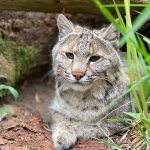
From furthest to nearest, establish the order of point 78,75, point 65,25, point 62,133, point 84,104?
point 65,25 < point 84,104 < point 62,133 < point 78,75

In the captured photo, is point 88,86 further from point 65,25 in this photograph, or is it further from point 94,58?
point 65,25

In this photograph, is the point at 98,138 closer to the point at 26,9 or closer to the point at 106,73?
the point at 106,73

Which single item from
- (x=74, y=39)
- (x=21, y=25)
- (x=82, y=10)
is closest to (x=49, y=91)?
(x=21, y=25)

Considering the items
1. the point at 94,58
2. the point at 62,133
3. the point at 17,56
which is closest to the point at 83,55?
the point at 94,58

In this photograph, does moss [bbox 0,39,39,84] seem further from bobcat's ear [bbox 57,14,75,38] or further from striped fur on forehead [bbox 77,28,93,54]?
striped fur on forehead [bbox 77,28,93,54]

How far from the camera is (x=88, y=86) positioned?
3744 mm

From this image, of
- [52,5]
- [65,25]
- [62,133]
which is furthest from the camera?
[52,5]

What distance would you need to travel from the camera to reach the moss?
4.98m

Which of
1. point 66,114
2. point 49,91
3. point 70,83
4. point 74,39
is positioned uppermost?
point 74,39

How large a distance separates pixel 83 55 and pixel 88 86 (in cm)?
30

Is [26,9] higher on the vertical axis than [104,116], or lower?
higher

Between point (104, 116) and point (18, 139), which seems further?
point (104, 116)

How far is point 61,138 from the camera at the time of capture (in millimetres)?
3684

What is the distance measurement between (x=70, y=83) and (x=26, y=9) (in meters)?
1.06
